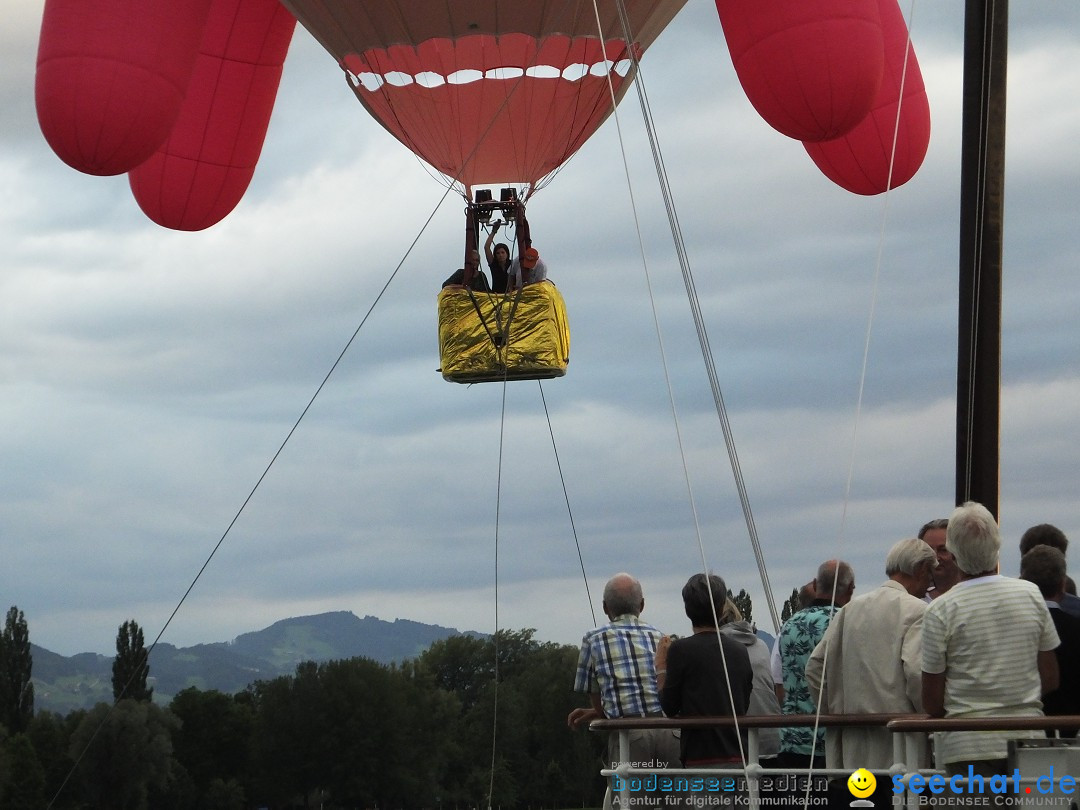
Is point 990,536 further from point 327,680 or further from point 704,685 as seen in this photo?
point 327,680

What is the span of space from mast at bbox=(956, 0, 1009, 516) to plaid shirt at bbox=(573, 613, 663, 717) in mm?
2097

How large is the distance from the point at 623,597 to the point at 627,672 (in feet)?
0.81

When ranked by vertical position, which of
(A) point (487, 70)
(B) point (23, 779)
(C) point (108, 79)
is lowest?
(B) point (23, 779)

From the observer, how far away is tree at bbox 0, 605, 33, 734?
163 feet

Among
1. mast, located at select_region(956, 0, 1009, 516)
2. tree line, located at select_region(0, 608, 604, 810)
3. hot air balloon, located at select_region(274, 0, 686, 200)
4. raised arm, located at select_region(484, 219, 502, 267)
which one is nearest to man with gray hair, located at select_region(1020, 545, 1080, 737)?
mast, located at select_region(956, 0, 1009, 516)

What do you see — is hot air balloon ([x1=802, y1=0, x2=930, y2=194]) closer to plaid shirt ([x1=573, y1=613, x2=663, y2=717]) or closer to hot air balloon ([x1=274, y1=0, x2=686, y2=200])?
hot air balloon ([x1=274, y1=0, x2=686, y2=200])

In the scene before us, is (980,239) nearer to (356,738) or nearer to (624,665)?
(624,665)

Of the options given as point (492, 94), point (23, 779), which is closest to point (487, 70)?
point (492, 94)

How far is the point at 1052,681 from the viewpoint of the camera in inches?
169

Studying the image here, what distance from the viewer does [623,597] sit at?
5.41 m

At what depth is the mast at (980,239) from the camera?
690 cm

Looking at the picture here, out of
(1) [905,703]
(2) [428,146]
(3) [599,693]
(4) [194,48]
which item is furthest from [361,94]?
(1) [905,703]

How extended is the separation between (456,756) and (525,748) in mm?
3157

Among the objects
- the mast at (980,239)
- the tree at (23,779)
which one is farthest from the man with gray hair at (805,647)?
the tree at (23,779)
